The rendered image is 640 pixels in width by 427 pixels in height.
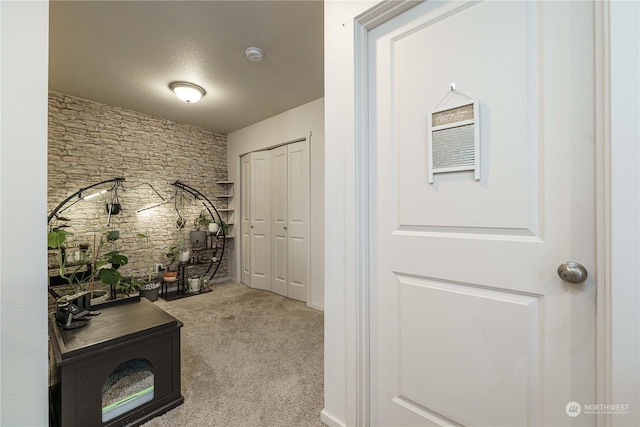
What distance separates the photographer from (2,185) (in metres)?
0.92

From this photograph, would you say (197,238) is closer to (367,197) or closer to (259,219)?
(259,219)

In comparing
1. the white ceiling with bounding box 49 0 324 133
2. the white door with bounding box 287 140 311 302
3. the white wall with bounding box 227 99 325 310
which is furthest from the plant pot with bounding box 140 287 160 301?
the white ceiling with bounding box 49 0 324 133

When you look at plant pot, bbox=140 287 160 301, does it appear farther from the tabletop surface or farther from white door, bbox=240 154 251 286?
the tabletop surface

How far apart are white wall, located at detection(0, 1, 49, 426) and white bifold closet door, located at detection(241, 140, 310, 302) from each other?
2561 mm

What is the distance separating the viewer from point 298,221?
354cm

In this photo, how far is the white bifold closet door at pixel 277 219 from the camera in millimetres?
3469

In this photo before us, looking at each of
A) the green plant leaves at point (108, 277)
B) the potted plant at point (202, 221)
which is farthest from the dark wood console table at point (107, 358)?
the potted plant at point (202, 221)

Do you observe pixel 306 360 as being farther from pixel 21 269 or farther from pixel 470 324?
pixel 21 269

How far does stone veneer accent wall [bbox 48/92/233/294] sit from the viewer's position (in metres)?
3.02

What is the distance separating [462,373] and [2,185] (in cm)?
183

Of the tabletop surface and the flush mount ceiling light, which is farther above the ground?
the flush mount ceiling light

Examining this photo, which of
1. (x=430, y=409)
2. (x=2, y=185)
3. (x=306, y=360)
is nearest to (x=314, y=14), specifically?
(x=2, y=185)

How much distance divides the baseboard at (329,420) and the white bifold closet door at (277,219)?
1997 mm

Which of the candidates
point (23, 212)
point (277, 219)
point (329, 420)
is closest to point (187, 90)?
point (277, 219)
